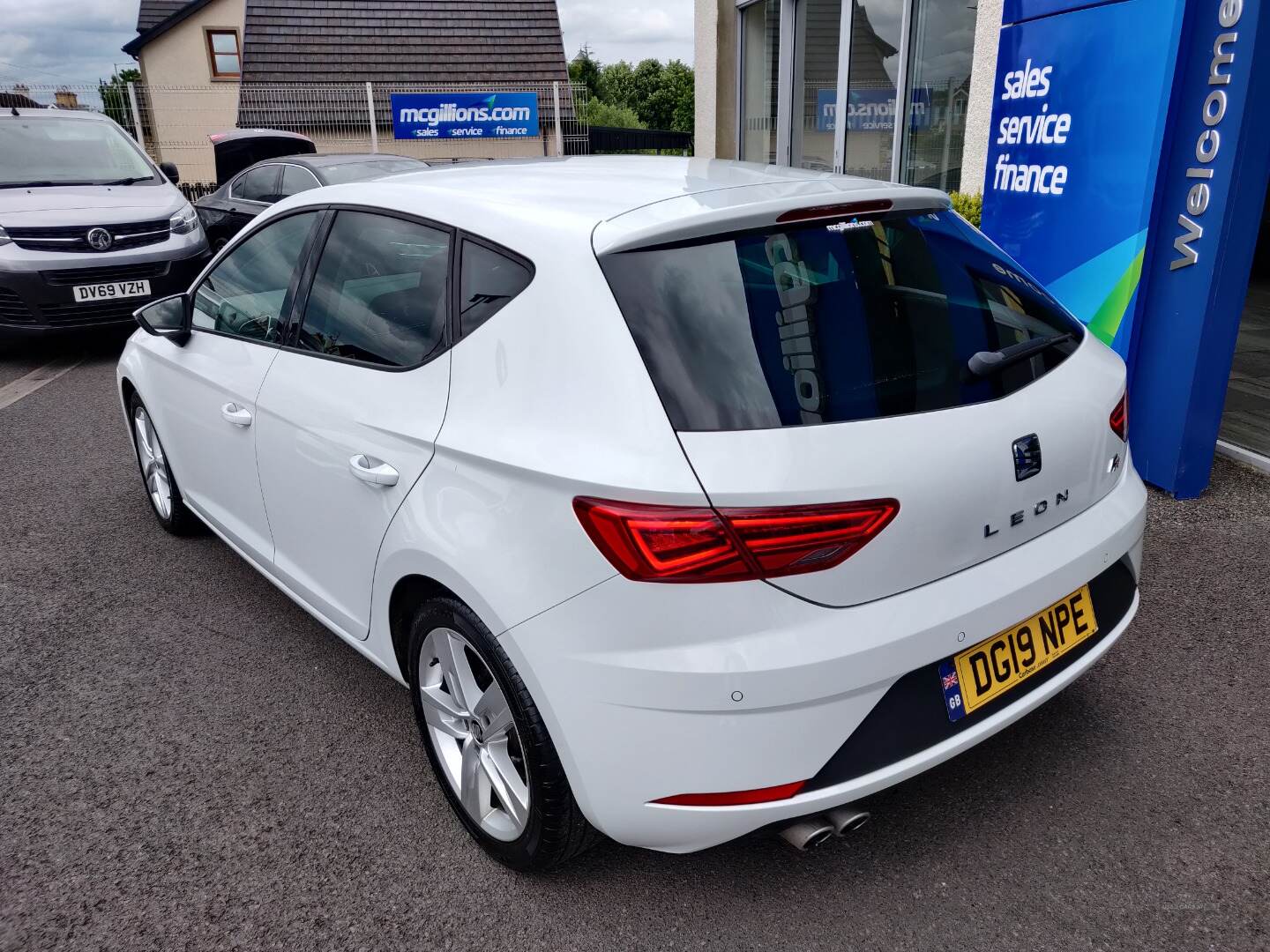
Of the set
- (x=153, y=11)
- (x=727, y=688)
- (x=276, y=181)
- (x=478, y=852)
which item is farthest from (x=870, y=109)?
(x=153, y=11)

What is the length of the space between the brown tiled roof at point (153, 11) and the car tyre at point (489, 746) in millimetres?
37344

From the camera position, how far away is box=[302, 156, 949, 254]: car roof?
2096 mm

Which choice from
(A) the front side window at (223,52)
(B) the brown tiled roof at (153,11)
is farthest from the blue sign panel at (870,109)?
(B) the brown tiled roof at (153,11)

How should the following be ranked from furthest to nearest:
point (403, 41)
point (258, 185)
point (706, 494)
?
point (403, 41) < point (258, 185) < point (706, 494)

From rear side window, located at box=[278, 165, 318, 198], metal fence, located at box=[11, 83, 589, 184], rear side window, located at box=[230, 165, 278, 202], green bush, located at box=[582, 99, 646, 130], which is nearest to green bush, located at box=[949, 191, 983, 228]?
rear side window, located at box=[278, 165, 318, 198]

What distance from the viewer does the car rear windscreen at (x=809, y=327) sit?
1914 millimetres

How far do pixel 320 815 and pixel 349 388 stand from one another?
1.13 meters

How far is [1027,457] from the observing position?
2.10 m

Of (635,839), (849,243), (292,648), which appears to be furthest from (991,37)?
(635,839)

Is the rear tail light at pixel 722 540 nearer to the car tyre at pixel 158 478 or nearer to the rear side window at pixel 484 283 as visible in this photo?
the rear side window at pixel 484 283

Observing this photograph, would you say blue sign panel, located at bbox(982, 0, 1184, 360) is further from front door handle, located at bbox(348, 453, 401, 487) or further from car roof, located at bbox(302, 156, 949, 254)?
front door handle, located at bbox(348, 453, 401, 487)

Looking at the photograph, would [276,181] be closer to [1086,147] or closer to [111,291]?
[111,291]

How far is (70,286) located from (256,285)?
5487 millimetres

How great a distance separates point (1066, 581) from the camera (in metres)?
2.20
